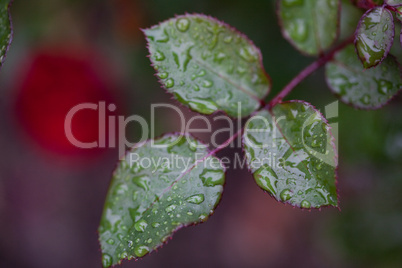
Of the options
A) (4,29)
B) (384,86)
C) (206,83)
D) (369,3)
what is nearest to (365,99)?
(384,86)

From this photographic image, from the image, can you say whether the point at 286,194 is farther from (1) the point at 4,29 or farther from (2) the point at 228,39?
(1) the point at 4,29

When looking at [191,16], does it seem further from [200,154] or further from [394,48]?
[394,48]

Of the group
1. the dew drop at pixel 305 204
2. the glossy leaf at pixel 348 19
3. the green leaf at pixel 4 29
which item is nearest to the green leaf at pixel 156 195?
the dew drop at pixel 305 204

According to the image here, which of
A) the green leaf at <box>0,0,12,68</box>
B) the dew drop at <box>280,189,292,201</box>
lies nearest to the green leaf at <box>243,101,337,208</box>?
the dew drop at <box>280,189,292,201</box>

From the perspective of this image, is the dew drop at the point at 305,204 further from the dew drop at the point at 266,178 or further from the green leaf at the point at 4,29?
the green leaf at the point at 4,29

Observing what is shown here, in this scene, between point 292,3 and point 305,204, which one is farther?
point 292,3

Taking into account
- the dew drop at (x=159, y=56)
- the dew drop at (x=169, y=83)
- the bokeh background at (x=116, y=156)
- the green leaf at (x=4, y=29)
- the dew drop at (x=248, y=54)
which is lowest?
the bokeh background at (x=116, y=156)

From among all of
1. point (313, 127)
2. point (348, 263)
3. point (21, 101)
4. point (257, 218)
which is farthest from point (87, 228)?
point (313, 127)
